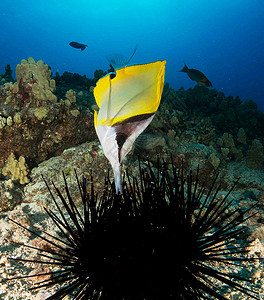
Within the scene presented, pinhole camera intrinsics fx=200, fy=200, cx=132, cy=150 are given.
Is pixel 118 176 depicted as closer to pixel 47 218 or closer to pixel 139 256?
pixel 139 256

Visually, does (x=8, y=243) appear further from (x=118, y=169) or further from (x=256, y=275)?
(x=256, y=275)

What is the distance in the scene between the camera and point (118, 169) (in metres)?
1.21

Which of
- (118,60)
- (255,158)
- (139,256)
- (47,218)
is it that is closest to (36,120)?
(47,218)

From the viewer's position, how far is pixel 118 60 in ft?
4.56

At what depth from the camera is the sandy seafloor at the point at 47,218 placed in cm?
161

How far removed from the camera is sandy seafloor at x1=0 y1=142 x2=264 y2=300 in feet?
5.28

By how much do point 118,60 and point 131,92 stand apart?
35cm

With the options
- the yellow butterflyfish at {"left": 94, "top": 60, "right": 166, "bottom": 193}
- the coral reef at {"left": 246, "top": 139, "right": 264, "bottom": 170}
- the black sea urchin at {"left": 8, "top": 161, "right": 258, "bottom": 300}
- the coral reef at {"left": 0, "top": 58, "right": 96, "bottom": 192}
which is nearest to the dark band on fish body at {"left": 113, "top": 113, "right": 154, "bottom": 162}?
the yellow butterflyfish at {"left": 94, "top": 60, "right": 166, "bottom": 193}

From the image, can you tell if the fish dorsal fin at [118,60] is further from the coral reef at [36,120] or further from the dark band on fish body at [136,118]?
the coral reef at [36,120]

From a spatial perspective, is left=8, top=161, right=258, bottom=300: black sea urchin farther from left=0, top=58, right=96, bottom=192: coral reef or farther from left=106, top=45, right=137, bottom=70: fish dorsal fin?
left=0, top=58, right=96, bottom=192: coral reef

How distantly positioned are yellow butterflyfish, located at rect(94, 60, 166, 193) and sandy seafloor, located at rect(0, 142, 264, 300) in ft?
3.64

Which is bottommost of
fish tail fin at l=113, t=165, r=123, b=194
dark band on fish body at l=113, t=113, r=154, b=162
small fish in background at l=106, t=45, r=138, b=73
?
fish tail fin at l=113, t=165, r=123, b=194

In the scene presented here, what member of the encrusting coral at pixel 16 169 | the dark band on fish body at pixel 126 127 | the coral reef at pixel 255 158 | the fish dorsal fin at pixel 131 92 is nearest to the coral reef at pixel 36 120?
the encrusting coral at pixel 16 169

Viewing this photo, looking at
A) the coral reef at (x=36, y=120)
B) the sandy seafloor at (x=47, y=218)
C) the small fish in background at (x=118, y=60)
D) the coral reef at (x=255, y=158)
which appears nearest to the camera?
the small fish in background at (x=118, y=60)
